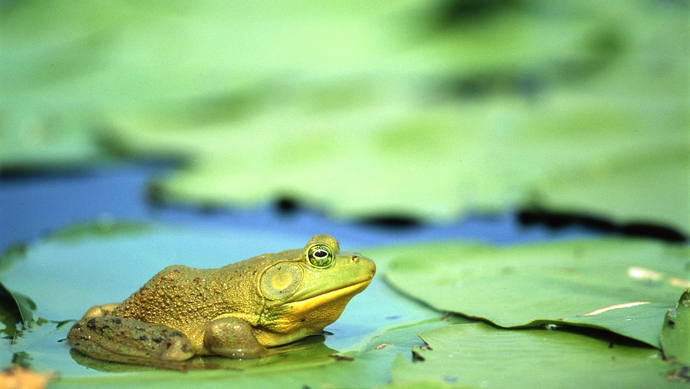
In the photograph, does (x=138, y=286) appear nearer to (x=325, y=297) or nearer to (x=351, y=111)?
(x=325, y=297)

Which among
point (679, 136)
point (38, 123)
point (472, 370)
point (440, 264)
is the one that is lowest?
point (472, 370)

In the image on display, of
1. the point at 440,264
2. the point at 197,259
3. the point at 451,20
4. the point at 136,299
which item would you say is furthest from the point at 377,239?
the point at 451,20

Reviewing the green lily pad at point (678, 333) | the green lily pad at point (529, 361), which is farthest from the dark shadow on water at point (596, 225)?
the green lily pad at point (529, 361)

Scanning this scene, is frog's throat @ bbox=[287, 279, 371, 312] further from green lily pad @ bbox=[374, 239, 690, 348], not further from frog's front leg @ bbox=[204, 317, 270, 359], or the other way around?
green lily pad @ bbox=[374, 239, 690, 348]

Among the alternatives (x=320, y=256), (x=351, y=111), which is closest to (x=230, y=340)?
(x=320, y=256)

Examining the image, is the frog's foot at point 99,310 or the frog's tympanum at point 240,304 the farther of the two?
the frog's foot at point 99,310

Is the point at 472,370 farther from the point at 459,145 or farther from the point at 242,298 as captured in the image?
the point at 459,145

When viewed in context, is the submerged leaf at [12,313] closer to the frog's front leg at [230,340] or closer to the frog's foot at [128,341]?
the frog's foot at [128,341]
